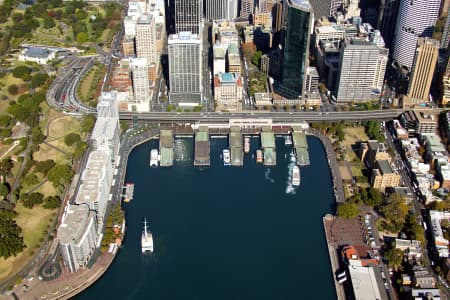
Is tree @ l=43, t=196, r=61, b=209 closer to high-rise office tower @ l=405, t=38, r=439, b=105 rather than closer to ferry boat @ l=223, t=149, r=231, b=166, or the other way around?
ferry boat @ l=223, t=149, r=231, b=166

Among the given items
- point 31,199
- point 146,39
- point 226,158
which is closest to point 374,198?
point 226,158

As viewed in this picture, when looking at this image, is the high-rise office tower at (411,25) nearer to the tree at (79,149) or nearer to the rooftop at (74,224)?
the tree at (79,149)

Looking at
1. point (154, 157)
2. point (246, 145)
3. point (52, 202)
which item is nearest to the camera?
point (52, 202)

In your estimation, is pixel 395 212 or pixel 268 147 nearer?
pixel 395 212

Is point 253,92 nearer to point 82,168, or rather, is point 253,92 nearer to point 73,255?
point 82,168

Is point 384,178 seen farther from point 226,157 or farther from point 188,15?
point 188,15

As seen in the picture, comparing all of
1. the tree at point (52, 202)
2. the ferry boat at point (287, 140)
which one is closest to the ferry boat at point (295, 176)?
the ferry boat at point (287, 140)

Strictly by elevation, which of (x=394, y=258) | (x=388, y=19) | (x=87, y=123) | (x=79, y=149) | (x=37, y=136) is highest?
(x=388, y=19)
